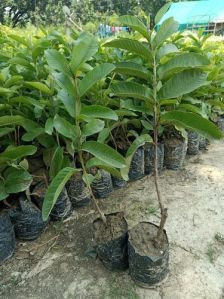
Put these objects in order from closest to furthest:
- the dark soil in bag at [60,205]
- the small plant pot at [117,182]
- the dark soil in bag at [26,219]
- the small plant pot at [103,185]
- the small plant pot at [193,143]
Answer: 1. the dark soil in bag at [26,219]
2. the dark soil in bag at [60,205]
3. the small plant pot at [103,185]
4. the small plant pot at [117,182]
5. the small plant pot at [193,143]

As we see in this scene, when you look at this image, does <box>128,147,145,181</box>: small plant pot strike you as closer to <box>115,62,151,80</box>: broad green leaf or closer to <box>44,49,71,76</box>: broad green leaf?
<box>115,62,151,80</box>: broad green leaf

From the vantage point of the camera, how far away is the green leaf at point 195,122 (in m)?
1.42

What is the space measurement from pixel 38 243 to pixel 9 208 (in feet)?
1.05

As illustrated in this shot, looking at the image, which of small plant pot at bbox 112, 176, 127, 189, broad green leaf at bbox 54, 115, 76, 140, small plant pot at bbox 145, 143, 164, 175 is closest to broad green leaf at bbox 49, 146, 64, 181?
broad green leaf at bbox 54, 115, 76, 140

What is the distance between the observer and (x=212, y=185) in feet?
9.44

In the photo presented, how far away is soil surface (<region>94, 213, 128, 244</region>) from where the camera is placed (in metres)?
1.88

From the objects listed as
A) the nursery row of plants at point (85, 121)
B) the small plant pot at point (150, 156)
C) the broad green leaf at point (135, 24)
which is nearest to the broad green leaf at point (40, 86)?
the nursery row of plants at point (85, 121)

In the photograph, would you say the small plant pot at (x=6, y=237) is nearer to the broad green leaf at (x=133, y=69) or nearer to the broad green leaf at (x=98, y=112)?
the broad green leaf at (x=98, y=112)

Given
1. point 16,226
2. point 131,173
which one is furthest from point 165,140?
point 16,226

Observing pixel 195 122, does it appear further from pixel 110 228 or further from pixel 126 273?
pixel 126 273

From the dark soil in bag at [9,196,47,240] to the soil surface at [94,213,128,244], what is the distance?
426 mm

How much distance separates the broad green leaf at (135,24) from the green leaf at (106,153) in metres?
0.56

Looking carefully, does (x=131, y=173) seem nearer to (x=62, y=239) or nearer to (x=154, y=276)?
(x=62, y=239)

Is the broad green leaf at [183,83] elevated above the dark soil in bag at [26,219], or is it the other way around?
the broad green leaf at [183,83]
